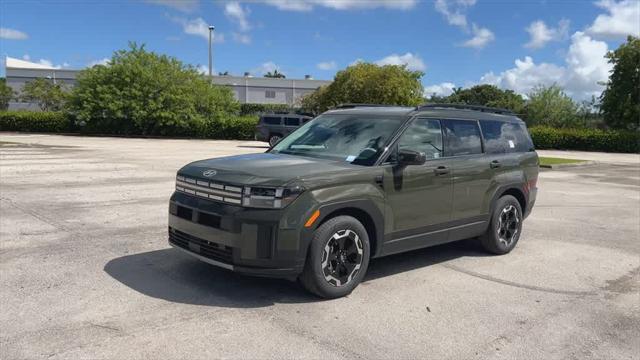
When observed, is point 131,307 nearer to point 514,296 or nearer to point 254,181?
point 254,181

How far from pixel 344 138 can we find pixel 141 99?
35.7 m

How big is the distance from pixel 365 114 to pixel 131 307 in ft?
10.2

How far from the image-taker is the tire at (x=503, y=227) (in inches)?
263

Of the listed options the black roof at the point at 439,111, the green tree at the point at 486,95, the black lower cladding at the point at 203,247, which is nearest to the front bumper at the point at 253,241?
the black lower cladding at the point at 203,247

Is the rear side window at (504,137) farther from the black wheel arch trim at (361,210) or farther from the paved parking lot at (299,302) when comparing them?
the black wheel arch trim at (361,210)

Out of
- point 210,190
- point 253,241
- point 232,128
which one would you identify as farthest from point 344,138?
point 232,128

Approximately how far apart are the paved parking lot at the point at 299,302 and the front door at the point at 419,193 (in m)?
0.46

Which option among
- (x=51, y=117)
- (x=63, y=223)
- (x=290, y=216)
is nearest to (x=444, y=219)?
(x=290, y=216)

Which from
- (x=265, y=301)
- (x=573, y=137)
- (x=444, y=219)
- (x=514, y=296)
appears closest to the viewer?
(x=265, y=301)

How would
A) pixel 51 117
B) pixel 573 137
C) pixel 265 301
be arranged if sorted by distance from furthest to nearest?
pixel 51 117 → pixel 573 137 → pixel 265 301

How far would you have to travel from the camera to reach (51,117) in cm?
4047

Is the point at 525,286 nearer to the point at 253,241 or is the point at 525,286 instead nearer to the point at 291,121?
the point at 253,241

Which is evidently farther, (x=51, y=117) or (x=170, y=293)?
(x=51, y=117)

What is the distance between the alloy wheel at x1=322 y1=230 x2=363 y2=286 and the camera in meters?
4.84
